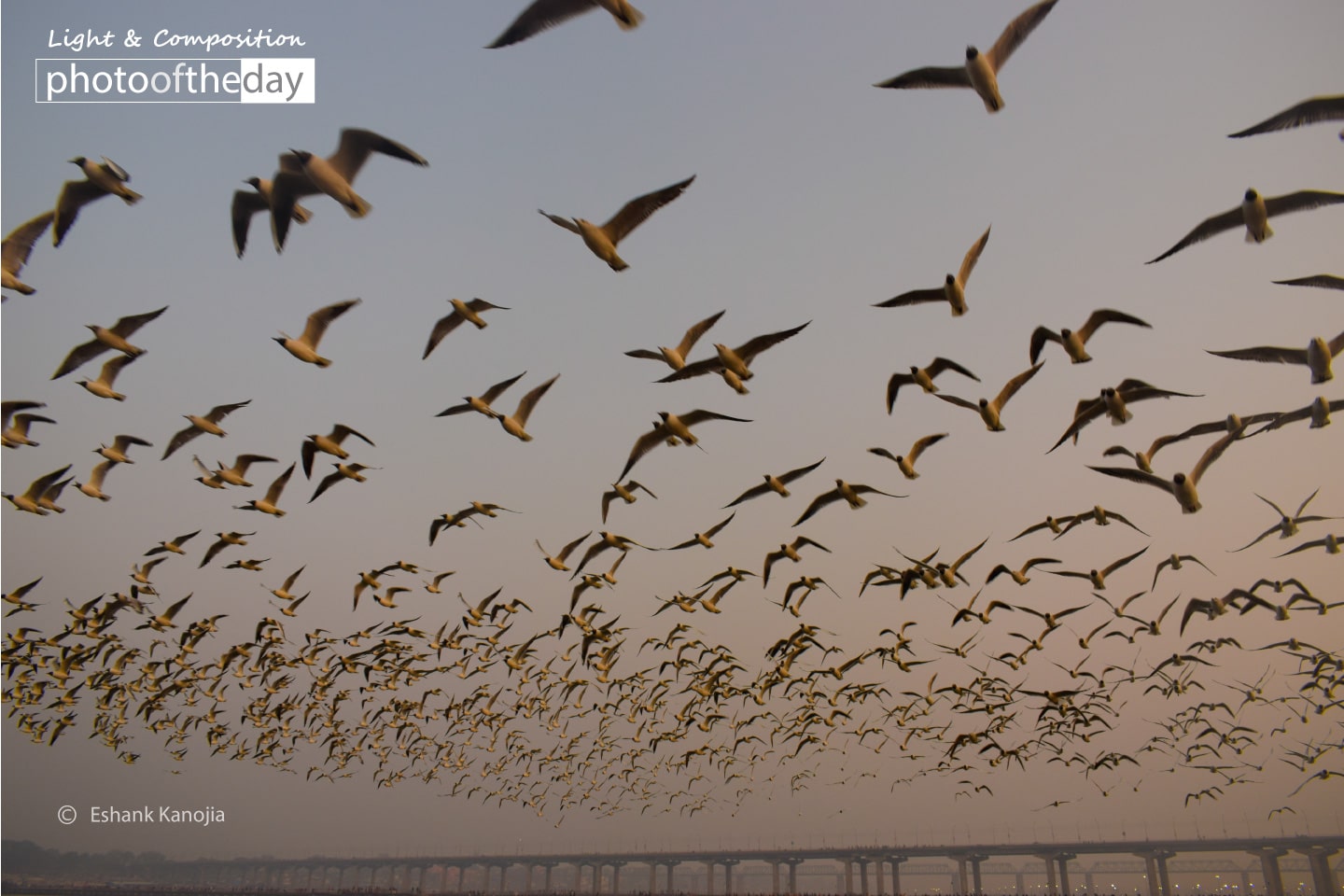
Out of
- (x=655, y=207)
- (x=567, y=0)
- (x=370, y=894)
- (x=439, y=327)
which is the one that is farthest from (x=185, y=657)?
(x=370, y=894)

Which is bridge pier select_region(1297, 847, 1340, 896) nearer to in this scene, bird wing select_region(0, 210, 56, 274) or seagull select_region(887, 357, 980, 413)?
seagull select_region(887, 357, 980, 413)

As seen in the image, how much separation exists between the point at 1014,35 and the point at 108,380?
17902 millimetres

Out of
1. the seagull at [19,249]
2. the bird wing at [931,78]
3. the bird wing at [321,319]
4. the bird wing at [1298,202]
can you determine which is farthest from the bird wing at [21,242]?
the bird wing at [1298,202]

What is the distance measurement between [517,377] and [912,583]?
1227 cm

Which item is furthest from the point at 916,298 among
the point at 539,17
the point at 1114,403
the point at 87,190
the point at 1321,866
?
the point at 1321,866

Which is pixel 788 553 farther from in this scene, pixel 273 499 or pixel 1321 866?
pixel 1321 866

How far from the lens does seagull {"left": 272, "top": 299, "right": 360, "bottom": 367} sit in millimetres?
15367

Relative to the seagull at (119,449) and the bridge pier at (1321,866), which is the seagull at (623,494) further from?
the bridge pier at (1321,866)

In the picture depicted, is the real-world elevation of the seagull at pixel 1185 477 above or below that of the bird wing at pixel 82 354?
below

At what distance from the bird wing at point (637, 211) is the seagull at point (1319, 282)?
8.26m

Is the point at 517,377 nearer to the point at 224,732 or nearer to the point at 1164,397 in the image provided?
the point at 1164,397

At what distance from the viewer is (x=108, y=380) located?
675 inches

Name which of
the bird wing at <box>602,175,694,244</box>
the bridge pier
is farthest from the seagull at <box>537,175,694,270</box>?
the bridge pier

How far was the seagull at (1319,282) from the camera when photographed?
1070 cm
